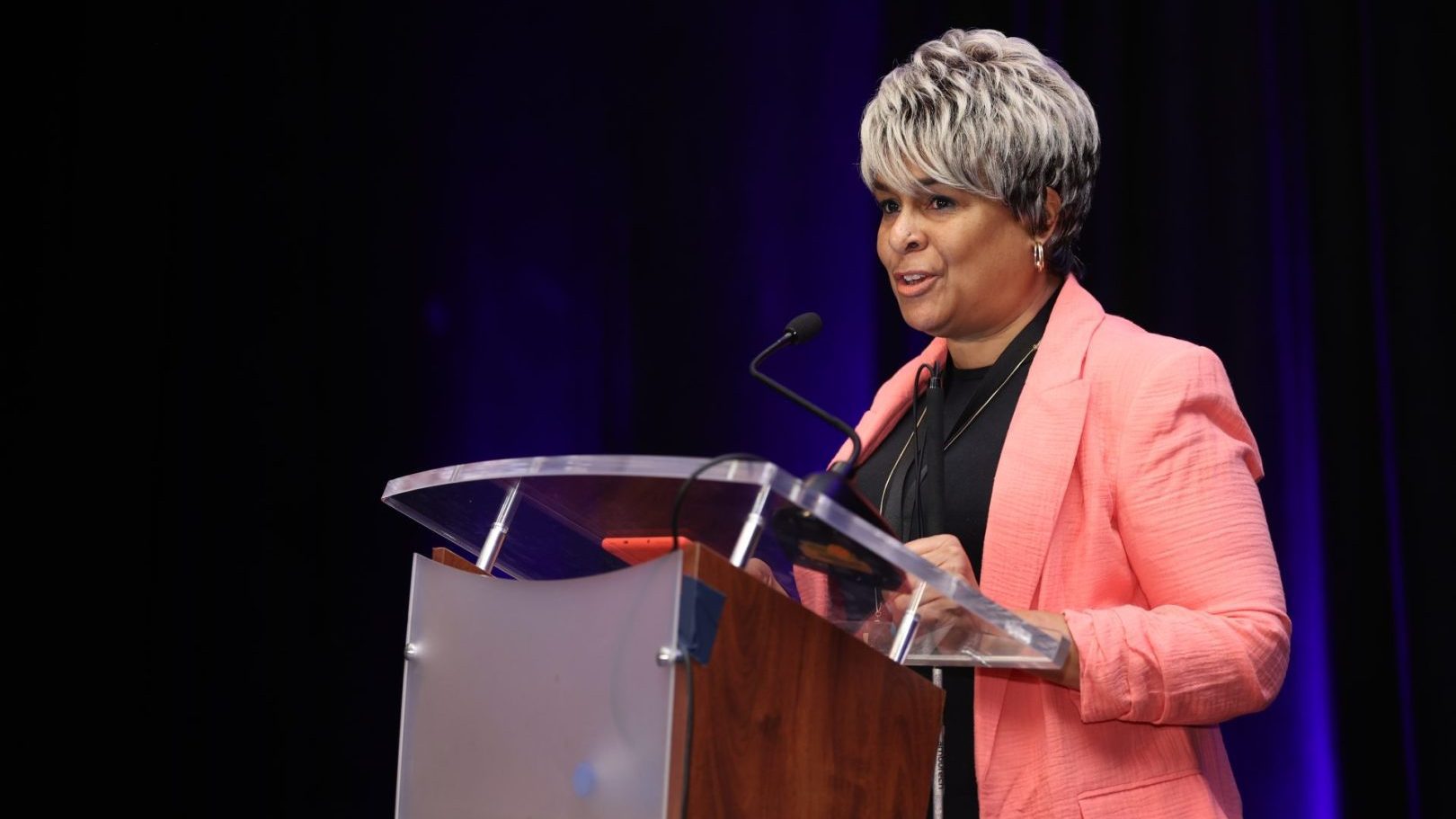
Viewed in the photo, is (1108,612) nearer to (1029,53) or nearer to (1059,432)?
(1059,432)

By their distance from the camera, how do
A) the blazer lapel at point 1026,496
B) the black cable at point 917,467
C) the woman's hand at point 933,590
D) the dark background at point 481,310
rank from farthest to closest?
the dark background at point 481,310, the black cable at point 917,467, the blazer lapel at point 1026,496, the woman's hand at point 933,590

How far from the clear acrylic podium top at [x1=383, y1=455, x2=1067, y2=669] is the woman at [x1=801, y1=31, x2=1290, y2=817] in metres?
0.09

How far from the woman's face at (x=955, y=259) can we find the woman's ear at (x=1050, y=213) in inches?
1.0

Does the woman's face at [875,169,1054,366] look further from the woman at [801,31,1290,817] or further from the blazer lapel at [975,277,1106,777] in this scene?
the blazer lapel at [975,277,1106,777]

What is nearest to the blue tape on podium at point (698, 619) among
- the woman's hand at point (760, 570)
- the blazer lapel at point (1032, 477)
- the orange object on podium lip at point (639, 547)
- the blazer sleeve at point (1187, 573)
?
the orange object on podium lip at point (639, 547)

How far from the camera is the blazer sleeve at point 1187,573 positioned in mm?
1324

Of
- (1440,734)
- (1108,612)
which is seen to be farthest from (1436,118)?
(1108,612)

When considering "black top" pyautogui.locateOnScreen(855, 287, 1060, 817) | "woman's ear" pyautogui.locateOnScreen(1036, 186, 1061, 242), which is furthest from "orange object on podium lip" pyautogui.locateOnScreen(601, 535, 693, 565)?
"woman's ear" pyautogui.locateOnScreen(1036, 186, 1061, 242)

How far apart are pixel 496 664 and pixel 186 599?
63.1 inches

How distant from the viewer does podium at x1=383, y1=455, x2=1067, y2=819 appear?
3.45ft

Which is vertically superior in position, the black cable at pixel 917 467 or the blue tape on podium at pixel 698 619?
the black cable at pixel 917 467

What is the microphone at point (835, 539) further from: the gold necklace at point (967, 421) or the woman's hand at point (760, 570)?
the gold necklace at point (967, 421)

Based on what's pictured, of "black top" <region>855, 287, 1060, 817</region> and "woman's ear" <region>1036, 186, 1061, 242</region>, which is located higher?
"woman's ear" <region>1036, 186, 1061, 242</region>

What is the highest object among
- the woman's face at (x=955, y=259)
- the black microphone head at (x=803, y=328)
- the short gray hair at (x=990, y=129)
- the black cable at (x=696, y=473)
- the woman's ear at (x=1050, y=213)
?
the short gray hair at (x=990, y=129)
